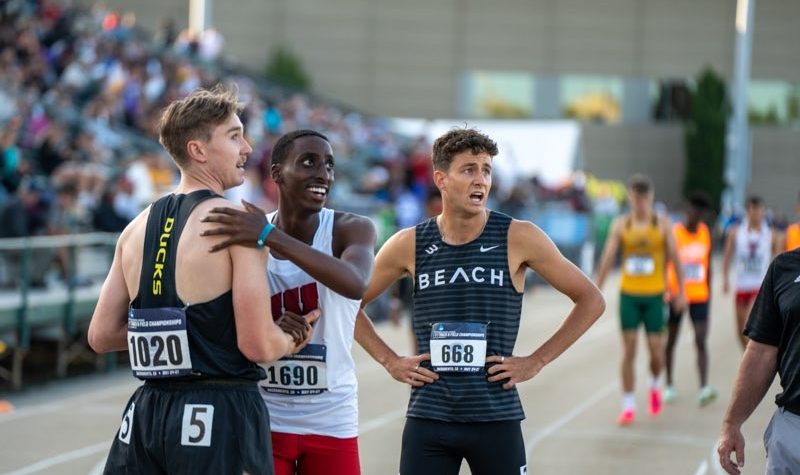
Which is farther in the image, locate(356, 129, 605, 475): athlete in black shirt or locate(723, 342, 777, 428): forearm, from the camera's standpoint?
locate(356, 129, 605, 475): athlete in black shirt

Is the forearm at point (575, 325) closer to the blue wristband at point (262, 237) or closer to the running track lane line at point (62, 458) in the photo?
the blue wristband at point (262, 237)

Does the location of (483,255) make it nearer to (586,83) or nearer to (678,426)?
(678,426)

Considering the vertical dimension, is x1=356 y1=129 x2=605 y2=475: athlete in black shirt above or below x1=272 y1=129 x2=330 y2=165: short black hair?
below

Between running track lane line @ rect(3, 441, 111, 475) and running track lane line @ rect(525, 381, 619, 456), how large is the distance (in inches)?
140

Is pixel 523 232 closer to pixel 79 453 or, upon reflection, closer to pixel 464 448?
pixel 464 448

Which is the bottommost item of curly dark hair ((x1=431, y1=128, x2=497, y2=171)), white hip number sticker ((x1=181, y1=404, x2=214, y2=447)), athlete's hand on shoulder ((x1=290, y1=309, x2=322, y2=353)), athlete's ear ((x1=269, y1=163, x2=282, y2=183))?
white hip number sticker ((x1=181, y1=404, x2=214, y2=447))

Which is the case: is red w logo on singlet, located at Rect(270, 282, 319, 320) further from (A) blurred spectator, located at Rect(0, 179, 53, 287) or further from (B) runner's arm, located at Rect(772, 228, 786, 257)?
(B) runner's arm, located at Rect(772, 228, 786, 257)

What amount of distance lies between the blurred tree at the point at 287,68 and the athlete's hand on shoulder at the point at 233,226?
50395mm

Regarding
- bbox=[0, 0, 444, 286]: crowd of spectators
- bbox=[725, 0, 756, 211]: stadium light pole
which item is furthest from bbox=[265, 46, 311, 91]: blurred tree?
bbox=[0, 0, 444, 286]: crowd of spectators

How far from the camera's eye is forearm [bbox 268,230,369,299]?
14.8 ft

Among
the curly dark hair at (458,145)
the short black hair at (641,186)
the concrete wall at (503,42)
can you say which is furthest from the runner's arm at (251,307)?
the concrete wall at (503,42)

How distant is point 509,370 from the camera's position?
18.1 ft

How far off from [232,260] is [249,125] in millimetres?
23001

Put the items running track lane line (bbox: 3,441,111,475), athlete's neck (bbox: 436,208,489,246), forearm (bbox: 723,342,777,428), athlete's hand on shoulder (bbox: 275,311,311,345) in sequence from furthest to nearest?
1. running track lane line (bbox: 3,441,111,475)
2. athlete's neck (bbox: 436,208,489,246)
3. forearm (bbox: 723,342,777,428)
4. athlete's hand on shoulder (bbox: 275,311,311,345)
